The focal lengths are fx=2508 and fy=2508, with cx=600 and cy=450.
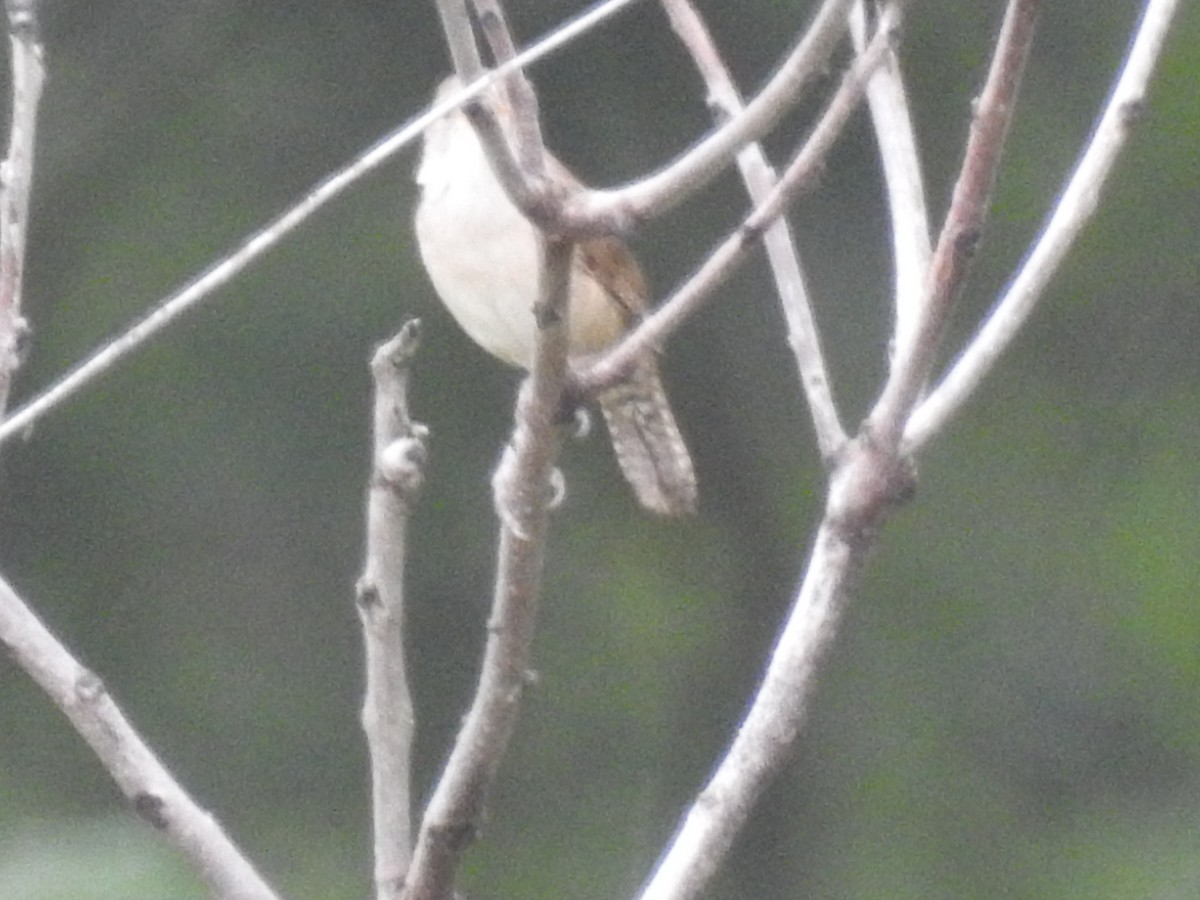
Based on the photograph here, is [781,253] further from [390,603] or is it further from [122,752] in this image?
[122,752]

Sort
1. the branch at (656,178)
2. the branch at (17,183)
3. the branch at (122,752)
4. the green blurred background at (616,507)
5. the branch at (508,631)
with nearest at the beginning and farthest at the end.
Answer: the branch at (656,178), the branch at (508,631), the branch at (122,752), the branch at (17,183), the green blurred background at (616,507)

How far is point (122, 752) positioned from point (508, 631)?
292 millimetres

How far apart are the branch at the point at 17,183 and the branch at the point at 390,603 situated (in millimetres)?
288

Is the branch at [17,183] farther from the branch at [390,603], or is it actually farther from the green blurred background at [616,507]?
the green blurred background at [616,507]

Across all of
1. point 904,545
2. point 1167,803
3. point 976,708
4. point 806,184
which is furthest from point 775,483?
point 806,184

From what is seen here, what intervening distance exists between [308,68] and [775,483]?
51.7 inches

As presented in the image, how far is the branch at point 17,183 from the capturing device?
1875mm

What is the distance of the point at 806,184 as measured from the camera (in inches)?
60.1

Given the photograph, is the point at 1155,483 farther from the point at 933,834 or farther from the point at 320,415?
the point at 320,415

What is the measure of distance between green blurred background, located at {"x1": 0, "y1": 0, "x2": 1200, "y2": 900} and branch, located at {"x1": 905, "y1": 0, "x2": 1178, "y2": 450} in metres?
2.82

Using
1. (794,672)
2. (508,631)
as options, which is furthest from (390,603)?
(794,672)

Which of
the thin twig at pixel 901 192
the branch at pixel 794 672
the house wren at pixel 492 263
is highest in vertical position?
the thin twig at pixel 901 192

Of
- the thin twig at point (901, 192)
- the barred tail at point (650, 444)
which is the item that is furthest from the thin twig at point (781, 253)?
the barred tail at point (650, 444)

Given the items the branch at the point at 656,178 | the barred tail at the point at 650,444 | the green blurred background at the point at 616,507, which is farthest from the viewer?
the green blurred background at the point at 616,507
